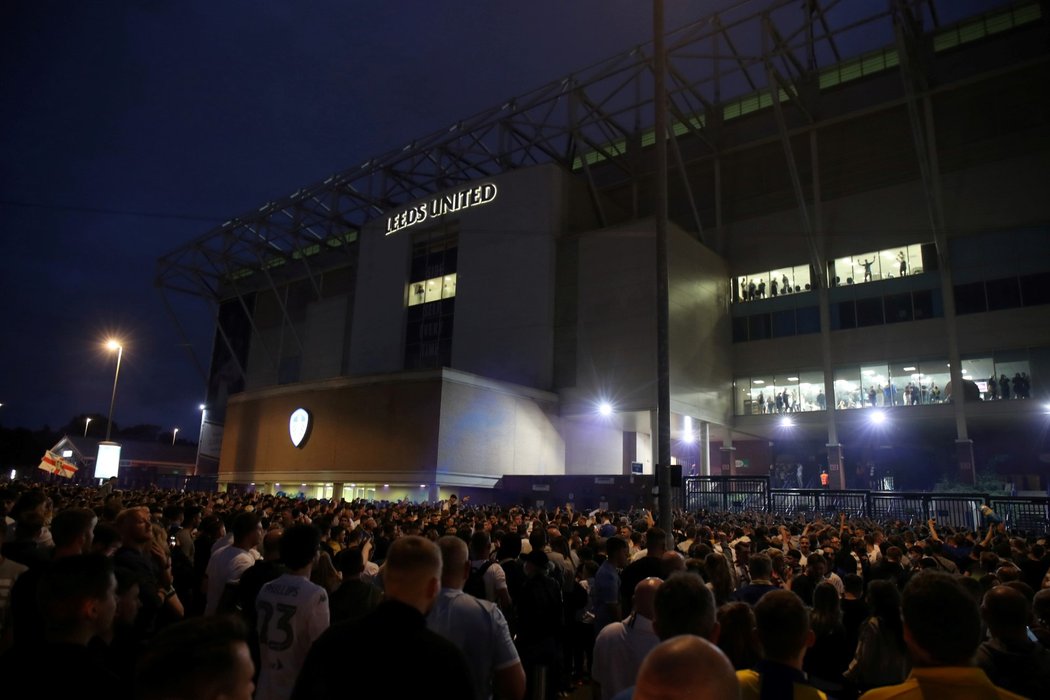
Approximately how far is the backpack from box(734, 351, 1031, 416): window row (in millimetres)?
35926

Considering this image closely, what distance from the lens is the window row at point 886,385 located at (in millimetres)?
34125

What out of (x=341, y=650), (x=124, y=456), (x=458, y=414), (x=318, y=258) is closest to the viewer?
(x=341, y=650)

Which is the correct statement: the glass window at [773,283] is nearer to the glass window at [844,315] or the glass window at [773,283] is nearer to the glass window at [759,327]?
the glass window at [759,327]

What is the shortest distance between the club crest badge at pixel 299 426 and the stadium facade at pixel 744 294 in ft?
0.46

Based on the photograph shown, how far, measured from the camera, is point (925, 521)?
21.1 meters

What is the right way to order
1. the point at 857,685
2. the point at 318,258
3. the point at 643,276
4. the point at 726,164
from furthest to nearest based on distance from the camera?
the point at 318,258 < the point at 726,164 < the point at 643,276 < the point at 857,685

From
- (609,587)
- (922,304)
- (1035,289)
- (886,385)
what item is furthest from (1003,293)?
(609,587)

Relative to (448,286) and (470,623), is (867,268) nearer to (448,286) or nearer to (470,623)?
(448,286)

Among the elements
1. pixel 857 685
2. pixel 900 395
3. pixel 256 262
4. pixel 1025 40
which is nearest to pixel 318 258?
pixel 256 262

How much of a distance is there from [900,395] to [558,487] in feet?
67.7

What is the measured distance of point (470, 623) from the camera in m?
4.43

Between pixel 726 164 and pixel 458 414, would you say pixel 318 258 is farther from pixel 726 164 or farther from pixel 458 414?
pixel 726 164

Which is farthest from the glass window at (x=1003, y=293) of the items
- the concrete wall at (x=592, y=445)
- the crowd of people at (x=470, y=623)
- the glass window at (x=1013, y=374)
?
the crowd of people at (x=470, y=623)

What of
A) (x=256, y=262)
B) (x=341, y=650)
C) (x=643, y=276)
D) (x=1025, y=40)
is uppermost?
(x=1025, y=40)
